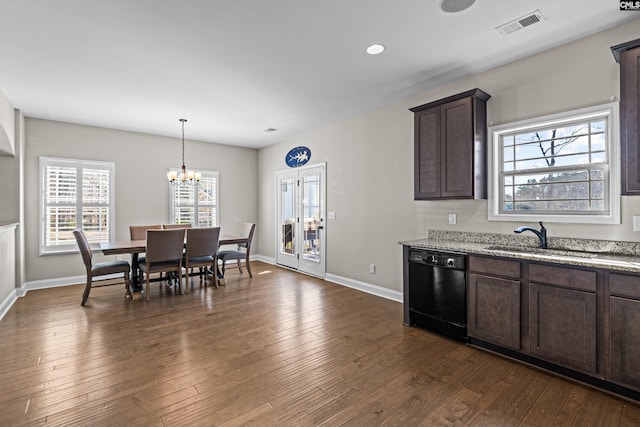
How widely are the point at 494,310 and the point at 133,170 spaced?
609 cm

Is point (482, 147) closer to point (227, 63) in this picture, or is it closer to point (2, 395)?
point (227, 63)

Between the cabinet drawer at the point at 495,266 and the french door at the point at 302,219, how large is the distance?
9.92 feet

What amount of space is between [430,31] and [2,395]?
4.21 m

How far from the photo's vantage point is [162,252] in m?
4.37

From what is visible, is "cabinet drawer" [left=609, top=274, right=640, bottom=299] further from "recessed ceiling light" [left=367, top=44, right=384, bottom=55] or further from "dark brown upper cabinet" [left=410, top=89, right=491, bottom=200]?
"recessed ceiling light" [left=367, top=44, right=384, bottom=55]

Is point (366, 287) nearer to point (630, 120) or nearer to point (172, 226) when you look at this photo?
point (630, 120)

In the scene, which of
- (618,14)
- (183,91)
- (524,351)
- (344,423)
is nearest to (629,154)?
(618,14)

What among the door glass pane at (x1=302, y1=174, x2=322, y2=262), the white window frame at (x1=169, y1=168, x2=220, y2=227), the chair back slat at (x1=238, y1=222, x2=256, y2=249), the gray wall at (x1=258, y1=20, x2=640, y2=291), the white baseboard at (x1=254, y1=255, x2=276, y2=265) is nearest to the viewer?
the gray wall at (x1=258, y1=20, x2=640, y2=291)

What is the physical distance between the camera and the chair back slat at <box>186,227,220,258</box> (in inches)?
183

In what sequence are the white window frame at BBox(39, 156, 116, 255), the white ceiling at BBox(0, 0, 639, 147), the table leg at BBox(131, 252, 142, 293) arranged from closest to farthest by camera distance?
the white ceiling at BBox(0, 0, 639, 147) < the table leg at BBox(131, 252, 142, 293) < the white window frame at BBox(39, 156, 116, 255)

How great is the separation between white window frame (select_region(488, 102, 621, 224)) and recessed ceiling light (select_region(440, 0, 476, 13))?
1.35 m

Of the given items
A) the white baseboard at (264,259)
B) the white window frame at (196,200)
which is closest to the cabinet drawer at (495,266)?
the white baseboard at (264,259)

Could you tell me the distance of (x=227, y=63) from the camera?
3158mm

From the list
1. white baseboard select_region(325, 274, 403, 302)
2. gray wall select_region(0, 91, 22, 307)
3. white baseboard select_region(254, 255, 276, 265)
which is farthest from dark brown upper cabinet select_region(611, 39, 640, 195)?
gray wall select_region(0, 91, 22, 307)
